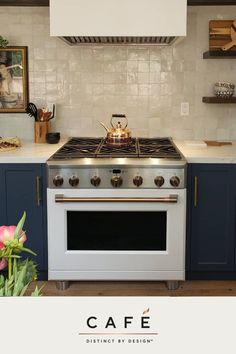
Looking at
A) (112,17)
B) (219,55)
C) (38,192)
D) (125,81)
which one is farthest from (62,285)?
(219,55)

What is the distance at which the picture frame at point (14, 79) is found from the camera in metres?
3.96

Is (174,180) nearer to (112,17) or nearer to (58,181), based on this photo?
(58,181)

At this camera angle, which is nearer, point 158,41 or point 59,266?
point 59,266

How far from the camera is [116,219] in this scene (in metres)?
3.28

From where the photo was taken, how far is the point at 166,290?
3.43m

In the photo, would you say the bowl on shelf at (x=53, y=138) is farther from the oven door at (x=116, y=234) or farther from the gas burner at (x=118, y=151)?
the oven door at (x=116, y=234)

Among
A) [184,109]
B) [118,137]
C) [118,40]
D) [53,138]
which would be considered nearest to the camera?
[118,137]
